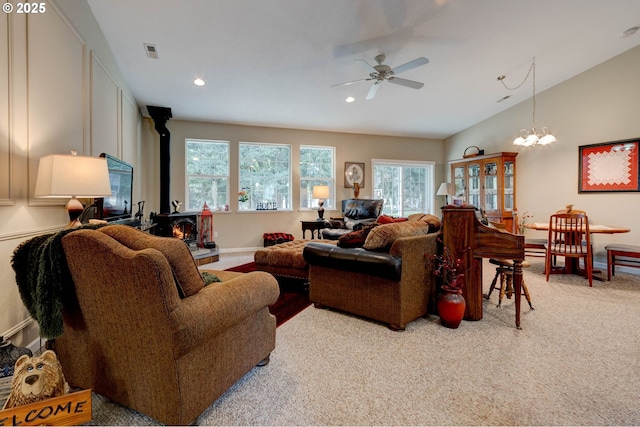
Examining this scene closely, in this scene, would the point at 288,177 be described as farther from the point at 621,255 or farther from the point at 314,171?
the point at 621,255

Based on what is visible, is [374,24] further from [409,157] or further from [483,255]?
[409,157]

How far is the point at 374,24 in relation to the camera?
3.30m

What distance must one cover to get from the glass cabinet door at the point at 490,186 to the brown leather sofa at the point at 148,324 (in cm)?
584

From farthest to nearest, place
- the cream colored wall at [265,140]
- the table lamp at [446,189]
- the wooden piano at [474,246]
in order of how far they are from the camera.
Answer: the table lamp at [446,189]
the cream colored wall at [265,140]
the wooden piano at [474,246]

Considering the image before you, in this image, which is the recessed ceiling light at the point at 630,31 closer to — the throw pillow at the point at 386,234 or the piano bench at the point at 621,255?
the piano bench at the point at 621,255

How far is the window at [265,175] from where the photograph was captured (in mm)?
6094

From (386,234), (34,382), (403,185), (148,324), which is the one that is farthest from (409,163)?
(34,382)

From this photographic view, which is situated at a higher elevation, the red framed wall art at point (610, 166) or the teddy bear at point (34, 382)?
the red framed wall art at point (610, 166)

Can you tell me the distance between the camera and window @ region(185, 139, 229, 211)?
18.9 ft

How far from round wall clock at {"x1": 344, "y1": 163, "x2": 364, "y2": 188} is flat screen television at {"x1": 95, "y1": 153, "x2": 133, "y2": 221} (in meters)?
4.31

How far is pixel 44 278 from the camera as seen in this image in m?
1.27

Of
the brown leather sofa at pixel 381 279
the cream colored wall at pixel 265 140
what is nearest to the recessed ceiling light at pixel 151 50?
the cream colored wall at pixel 265 140

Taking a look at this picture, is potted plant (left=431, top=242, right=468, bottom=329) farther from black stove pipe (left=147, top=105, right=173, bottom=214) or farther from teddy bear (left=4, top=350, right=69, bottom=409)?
black stove pipe (left=147, top=105, right=173, bottom=214)

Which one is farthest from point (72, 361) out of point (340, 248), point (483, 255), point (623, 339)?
point (623, 339)
